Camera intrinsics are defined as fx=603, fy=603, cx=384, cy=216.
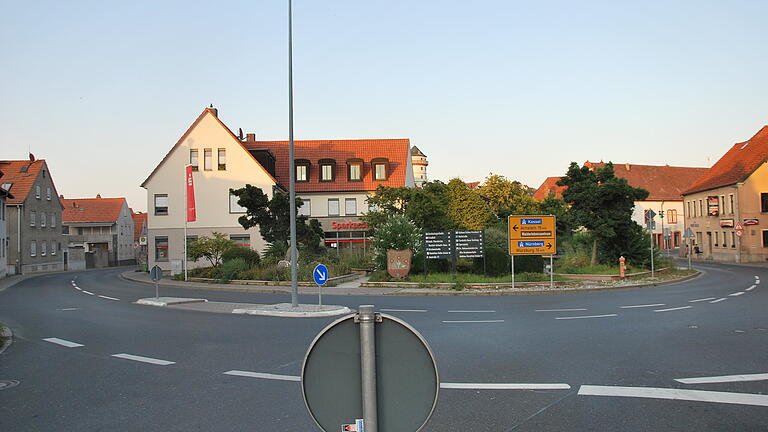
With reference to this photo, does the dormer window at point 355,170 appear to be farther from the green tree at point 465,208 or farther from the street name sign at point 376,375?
the street name sign at point 376,375

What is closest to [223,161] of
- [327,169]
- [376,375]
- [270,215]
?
[327,169]

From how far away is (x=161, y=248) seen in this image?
150 ft

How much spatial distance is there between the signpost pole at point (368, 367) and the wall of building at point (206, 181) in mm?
43717

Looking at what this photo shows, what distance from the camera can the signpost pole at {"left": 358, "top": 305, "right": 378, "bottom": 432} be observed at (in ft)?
8.37

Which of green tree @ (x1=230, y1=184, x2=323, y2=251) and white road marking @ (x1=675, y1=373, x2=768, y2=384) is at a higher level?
green tree @ (x1=230, y1=184, x2=323, y2=251)

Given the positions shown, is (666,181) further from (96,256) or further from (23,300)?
(23,300)

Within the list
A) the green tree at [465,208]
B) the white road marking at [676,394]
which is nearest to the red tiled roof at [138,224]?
the green tree at [465,208]

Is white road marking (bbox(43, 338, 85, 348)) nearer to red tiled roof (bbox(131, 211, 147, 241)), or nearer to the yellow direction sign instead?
the yellow direction sign

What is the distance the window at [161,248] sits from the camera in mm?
45375

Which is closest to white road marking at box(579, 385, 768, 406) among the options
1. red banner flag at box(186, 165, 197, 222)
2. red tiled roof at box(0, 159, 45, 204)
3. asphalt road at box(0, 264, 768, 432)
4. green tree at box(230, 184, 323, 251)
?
asphalt road at box(0, 264, 768, 432)

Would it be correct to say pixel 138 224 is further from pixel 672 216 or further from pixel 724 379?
pixel 724 379

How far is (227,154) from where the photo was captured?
45.7 metres

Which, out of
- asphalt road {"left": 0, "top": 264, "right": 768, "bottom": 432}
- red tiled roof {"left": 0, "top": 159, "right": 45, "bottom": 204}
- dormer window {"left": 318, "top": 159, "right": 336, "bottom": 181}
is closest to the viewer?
asphalt road {"left": 0, "top": 264, "right": 768, "bottom": 432}

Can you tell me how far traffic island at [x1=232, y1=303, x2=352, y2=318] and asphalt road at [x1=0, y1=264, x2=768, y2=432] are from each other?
28.4 inches
